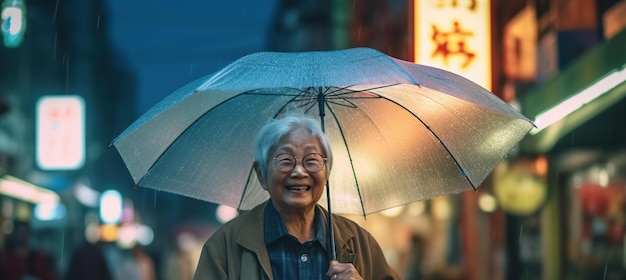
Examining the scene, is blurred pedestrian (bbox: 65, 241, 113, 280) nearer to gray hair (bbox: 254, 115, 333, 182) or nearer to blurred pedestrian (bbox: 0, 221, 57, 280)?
blurred pedestrian (bbox: 0, 221, 57, 280)

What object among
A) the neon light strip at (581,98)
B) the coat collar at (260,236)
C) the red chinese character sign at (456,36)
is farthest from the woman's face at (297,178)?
the red chinese character sign at (456,36)

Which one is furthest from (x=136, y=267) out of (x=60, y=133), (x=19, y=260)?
(x=19, y=260)

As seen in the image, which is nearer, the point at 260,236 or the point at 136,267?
the point at 260,236

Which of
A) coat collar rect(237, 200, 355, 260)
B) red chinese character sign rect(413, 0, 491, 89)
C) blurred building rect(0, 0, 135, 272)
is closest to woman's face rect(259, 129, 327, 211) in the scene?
coat collar rect(237, 200, 355, 260)

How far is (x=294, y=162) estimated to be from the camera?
3953mm

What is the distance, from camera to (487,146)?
15.2 ft

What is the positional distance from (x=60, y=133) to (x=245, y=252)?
21844mm

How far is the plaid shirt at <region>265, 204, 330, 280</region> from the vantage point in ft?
13.0

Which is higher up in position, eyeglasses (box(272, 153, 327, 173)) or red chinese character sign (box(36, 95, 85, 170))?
eyeglasses (box(272, 153, 327, 173))

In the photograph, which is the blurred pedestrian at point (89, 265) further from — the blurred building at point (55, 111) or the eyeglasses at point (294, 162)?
the eyeglasses at point (294, 162)

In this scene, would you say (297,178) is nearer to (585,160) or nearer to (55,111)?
(585,160)

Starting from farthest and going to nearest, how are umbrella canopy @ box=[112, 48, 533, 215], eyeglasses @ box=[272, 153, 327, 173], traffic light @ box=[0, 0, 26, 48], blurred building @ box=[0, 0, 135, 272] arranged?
1. blurred building @ box=[0, 0, 135, 272]
2. traffic light @ box=[0, 0, 26, 48]
3. umbrella canopy @ box=[112, 48, 533, 215]
4. eyeglasses @ box=[272, 153, 327, 173]

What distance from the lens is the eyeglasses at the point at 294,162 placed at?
395 cm

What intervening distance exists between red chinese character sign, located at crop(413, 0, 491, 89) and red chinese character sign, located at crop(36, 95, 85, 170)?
14.4 m
